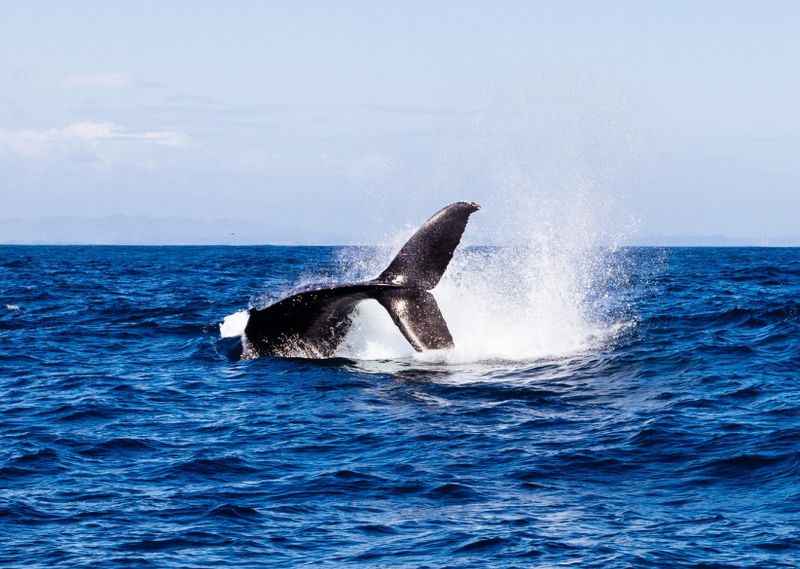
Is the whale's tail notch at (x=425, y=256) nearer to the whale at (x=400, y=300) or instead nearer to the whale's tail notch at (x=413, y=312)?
the whale at (x=400, y=300)

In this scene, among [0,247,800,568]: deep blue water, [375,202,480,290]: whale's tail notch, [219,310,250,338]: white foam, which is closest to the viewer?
[0,247,800,568]: deep blue water

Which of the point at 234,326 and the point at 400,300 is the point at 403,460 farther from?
the point at 234,326

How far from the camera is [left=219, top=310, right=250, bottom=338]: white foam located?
895 inches

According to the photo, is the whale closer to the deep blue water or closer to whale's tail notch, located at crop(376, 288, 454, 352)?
whale's tail notch, located at crop(376, 288, 454, 352)

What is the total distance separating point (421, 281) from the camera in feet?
56.3

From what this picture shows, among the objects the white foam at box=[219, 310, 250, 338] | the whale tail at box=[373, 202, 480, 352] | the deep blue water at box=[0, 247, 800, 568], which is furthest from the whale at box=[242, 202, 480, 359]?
the white foam at box=[219, 310, 250, 338]

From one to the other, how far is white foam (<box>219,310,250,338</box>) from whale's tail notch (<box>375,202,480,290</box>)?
18.2 feet

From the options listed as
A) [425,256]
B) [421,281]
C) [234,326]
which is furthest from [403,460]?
[234,326]

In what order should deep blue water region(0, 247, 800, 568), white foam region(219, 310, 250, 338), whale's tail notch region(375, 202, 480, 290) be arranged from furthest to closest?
white foam region(219, 310, 250, 338), whale's tail notch region(375, 202, 480, 290), deep blue water region(0, 247, 800, 568)

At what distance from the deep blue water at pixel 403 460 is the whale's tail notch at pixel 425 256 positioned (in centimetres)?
157

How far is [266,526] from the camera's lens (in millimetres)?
10031

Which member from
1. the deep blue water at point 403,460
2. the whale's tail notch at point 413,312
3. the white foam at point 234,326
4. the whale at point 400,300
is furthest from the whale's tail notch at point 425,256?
the white foam at point 234,326

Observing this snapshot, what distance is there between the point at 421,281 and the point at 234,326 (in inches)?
312

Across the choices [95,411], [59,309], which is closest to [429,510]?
Answer: [95,411]
